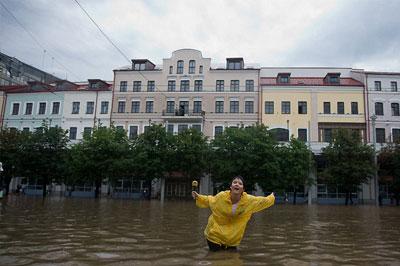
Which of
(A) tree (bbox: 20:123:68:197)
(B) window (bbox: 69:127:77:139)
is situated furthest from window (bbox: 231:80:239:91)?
(B) window (bbox: 69:127:77:139)

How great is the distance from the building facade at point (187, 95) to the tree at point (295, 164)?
8832mm

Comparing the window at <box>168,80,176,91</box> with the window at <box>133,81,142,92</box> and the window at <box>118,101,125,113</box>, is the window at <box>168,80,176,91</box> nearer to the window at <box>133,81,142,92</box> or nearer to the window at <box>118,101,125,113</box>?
the window at <box>133,81,142,92</box>

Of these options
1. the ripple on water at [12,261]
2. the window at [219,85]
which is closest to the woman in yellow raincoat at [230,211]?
the ripple on water at [12,261]

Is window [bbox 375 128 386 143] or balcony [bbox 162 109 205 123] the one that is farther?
balcony [bbox 162 109 205 123]

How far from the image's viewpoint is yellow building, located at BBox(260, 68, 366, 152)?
4541cm

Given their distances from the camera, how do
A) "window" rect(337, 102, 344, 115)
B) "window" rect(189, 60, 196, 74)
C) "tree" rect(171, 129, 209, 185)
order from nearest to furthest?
1. "tree" rect(171, 129, 209, 185)
2. "window" rect(337, 102, 344, 115)
3. "window" rect(189, 60, 196, 74)

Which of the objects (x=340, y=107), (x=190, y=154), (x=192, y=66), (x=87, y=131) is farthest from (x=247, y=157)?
(x=87, y=131)

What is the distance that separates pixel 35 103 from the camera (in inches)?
2063

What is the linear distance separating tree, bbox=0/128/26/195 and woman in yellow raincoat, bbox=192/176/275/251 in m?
37.7

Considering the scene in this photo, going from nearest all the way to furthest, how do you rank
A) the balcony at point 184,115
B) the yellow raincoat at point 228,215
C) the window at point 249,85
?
the yellow raincoat at point 228,215 → the balcony at point 184,115 → the window at point 249,85

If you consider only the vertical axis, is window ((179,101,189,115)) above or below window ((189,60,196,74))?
below

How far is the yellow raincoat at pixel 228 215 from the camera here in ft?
21.6

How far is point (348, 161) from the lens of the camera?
38781 mm

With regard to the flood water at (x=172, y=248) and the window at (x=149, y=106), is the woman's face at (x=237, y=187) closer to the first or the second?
the flood water at (x=172, y=248)
